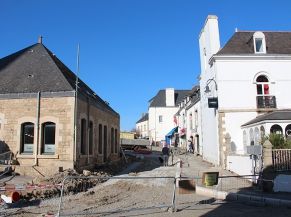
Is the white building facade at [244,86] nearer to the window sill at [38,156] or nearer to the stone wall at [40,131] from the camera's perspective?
the stone wall at [40,131]

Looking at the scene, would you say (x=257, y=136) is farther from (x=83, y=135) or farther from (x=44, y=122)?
(x=44, y=122)

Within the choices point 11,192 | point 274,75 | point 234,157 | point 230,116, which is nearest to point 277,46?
point 274,75

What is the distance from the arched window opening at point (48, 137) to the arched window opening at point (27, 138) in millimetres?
589

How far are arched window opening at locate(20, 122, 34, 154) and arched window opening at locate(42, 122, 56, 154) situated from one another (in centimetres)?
59

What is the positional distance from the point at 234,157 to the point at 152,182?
20.5 feet

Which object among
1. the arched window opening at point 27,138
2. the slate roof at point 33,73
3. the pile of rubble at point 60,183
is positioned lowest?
the pile of rubble at point 60,183

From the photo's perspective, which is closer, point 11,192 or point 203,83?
point 11,192

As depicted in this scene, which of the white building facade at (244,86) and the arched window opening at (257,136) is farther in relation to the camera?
the white building facade at (244,86)

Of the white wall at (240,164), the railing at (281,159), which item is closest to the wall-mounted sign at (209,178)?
the railing at (281,159)

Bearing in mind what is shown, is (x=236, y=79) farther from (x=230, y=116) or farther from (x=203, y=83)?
(x=203, y=83)

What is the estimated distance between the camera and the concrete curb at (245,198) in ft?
38.8

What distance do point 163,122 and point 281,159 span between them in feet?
157

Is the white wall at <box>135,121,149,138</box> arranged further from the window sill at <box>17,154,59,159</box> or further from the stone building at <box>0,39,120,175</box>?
the window sill at <box>17,154,59,159</box>

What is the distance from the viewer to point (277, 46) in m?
25.6
